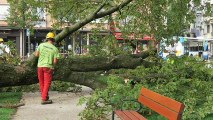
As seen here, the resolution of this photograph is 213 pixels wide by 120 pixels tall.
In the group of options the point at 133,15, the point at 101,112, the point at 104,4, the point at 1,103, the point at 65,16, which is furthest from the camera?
the point at 65,16

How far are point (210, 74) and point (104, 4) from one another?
131 inches

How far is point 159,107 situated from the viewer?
584 cm

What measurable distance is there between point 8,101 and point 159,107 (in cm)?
553

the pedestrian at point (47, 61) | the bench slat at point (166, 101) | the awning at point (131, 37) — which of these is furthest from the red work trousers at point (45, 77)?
the awning at point (131, 37)

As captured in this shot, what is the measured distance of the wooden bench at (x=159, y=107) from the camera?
16.3 ft

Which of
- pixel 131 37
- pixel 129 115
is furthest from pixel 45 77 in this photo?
pixel 131 37

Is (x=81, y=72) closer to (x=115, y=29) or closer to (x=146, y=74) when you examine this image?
(x=146, y=74)

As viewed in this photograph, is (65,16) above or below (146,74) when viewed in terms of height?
above

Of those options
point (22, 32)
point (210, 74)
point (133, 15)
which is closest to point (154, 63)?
point (133, 15)

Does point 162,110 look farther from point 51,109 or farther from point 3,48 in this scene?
point 3,48

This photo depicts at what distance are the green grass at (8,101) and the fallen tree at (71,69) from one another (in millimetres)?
404

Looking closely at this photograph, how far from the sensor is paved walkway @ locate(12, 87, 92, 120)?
8.19 metres

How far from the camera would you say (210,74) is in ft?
38.0

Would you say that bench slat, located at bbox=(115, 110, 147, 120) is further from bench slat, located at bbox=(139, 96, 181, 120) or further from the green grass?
the green grass
